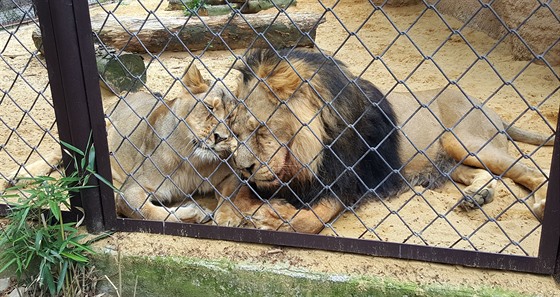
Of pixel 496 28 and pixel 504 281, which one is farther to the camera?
pixel 496 28

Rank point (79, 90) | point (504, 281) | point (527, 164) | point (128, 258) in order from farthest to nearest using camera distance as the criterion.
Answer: point (527, 164) → point (128, 258) → point (79, 90) → point (504, 281)

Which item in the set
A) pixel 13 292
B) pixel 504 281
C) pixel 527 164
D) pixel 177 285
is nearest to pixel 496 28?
pixel 527 164

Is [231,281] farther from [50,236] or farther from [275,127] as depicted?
[50,236]

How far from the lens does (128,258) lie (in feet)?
9.83

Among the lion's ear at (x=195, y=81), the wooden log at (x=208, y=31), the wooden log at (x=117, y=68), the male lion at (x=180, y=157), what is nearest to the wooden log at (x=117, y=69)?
the wooden log at (x=117, y=68)

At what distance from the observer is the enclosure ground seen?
2.64 metres

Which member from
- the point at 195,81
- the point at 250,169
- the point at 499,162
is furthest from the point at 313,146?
the point at 499,162

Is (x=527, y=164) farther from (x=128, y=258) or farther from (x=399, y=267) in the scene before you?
(x=128, y=258)

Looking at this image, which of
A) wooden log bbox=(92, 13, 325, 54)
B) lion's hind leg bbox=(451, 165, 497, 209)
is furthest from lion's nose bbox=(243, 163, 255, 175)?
wooden log bbox=(92, 13, 325, 54)

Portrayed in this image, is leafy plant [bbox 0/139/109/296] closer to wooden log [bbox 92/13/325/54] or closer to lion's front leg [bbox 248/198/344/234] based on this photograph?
lion's front leg [bbox 248/198/344/234]

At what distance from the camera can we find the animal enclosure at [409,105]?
2684 mm

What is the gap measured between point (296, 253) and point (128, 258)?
34.2 inches

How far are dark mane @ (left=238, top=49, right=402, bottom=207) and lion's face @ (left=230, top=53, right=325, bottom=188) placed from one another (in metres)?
0.07

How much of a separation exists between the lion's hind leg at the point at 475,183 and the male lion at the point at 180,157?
146 centimetres
